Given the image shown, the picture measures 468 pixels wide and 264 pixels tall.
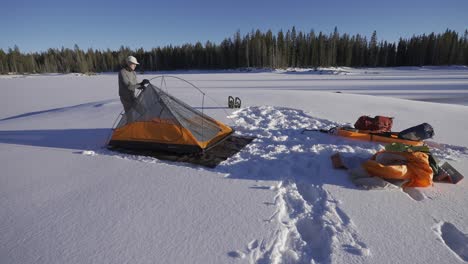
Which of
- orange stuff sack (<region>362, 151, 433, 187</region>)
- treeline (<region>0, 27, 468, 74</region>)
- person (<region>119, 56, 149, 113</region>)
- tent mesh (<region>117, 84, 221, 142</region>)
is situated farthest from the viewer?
treeline (<region>0, 27, 468, 74</region>)

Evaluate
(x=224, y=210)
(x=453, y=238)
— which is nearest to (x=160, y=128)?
(x=224, y=210)

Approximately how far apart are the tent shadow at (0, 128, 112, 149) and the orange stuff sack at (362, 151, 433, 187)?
4.60 metres

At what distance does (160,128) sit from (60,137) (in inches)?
105

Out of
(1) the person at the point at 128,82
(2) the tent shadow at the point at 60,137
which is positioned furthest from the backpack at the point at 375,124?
(2) the tent shadow at the point at 60,137

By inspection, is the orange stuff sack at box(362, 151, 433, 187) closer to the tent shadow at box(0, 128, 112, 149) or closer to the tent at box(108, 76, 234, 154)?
the tent at box(108, 76, 234, 154)

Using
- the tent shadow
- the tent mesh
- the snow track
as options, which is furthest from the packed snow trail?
the tent shadow

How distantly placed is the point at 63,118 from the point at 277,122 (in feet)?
19.5

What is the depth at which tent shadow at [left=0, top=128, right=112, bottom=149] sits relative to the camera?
16.9 ft

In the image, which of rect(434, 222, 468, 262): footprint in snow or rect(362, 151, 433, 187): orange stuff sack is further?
rect(362, 151, 433, 187): orange stuff sack

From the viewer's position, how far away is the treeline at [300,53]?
48469 millimetres

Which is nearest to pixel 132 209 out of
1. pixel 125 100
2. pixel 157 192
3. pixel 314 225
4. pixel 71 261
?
pixel 157 192

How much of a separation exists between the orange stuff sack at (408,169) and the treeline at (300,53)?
49697 mm

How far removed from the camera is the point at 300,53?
54406mm

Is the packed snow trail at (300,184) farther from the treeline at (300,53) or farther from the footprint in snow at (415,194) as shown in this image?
the treeline at (300,53)
